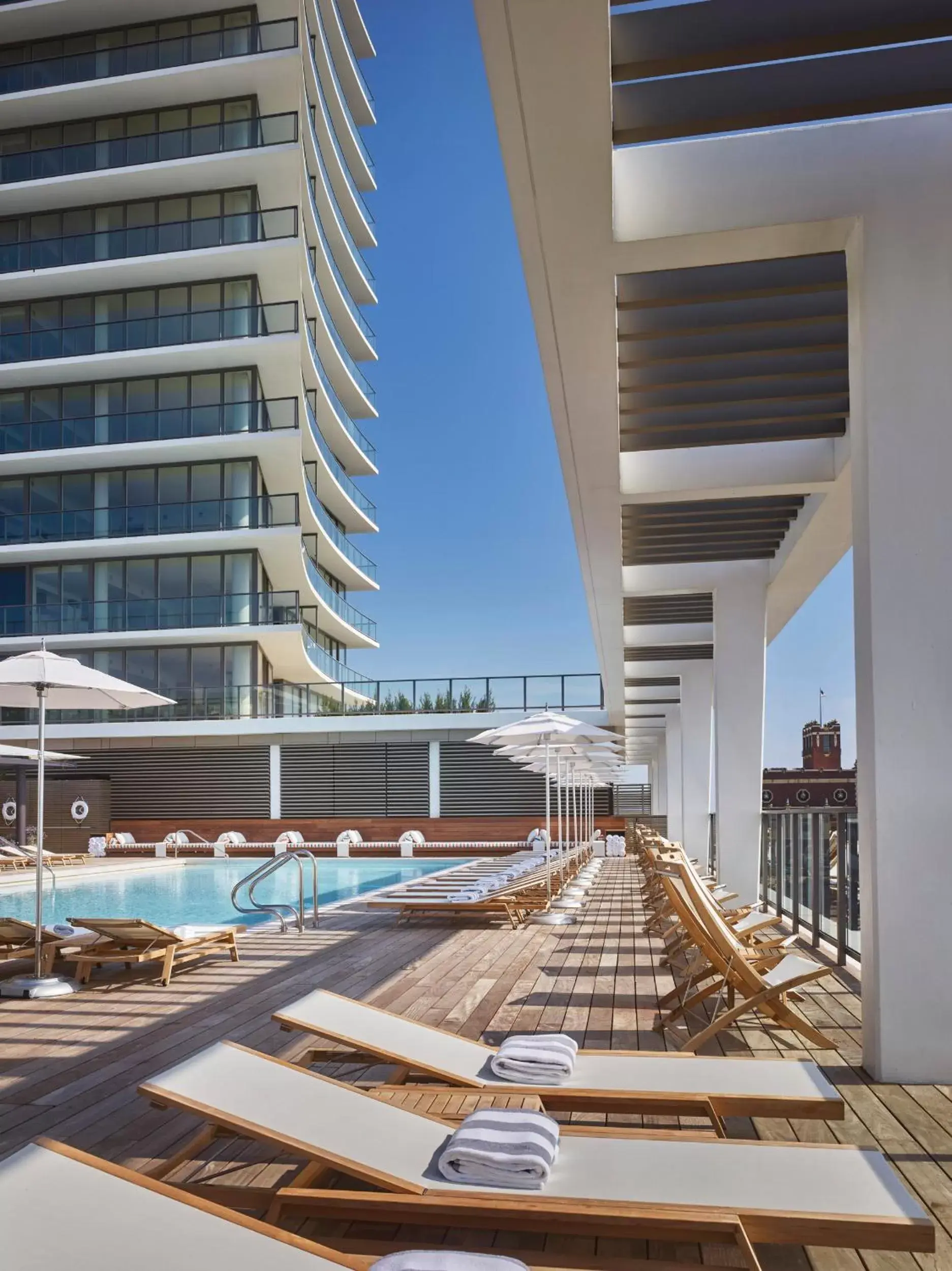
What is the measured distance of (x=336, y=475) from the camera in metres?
33.2

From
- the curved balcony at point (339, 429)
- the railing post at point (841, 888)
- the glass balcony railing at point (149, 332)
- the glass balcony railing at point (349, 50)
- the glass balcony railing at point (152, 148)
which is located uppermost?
the glass balcony railing at point (349, 50)

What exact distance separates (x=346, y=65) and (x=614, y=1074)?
40467mm

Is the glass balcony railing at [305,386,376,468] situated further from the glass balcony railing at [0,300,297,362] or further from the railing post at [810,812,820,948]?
the railing post at [810,812,820,948]

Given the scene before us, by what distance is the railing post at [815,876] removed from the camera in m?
8.24

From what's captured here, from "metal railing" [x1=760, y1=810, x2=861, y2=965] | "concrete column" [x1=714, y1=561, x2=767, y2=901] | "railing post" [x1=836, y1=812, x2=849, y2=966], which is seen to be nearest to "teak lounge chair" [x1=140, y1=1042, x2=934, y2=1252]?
"metal railing" [x1=760, y1=810, x2=861, y2=965]

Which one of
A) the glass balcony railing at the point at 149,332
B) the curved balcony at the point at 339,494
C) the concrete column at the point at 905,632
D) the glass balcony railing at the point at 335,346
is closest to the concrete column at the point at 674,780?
the curved balcony at the point at 339,494

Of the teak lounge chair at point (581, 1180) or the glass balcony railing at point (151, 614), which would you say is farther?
the glass balcony railing at point (151, 614)

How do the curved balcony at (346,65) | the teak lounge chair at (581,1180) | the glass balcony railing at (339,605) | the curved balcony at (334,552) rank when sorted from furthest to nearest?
the curved balcony at (346,65) → the curved balcony at (334,552) → the glass balcony railing at (339,605) → the teak lounge chair at (581,1180)

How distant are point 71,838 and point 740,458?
23.6 m

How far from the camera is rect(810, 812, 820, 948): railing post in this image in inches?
324

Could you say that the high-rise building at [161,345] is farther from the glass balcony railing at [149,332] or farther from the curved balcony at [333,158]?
the curved balcony at [333,158]

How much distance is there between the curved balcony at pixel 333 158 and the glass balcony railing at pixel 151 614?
44.8ft

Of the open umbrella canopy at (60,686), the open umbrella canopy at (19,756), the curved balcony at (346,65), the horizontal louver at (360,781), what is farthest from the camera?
the curved balcony at (346,65)

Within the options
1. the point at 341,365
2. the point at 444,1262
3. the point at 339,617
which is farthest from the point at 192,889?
the point at 341,365
